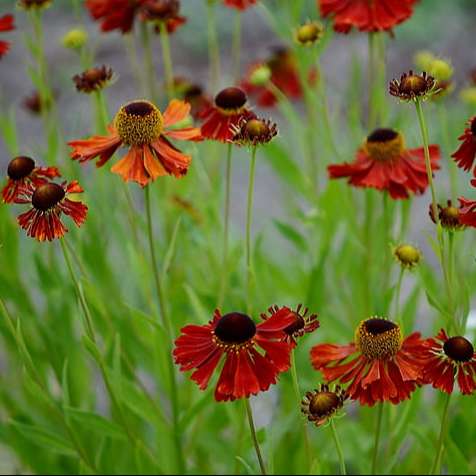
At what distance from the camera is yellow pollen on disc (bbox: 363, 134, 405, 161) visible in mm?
966

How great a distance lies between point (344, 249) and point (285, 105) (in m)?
0.23

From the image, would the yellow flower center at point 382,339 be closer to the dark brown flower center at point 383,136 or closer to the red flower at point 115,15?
the dark brown flower center at point 383,136

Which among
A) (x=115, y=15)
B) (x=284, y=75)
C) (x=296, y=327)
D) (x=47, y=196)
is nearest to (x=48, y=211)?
(x=47, y=196)

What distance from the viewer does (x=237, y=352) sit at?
2.27 ft

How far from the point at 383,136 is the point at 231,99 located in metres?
0.20

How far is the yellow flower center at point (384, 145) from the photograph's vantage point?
0.97 meters

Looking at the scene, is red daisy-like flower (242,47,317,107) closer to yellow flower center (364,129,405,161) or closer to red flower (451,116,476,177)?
yellow flower center (364,129,405,161)

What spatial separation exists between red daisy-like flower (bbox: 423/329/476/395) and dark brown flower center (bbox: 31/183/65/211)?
322 mm

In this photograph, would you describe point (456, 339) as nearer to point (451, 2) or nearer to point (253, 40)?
point (253, 40)

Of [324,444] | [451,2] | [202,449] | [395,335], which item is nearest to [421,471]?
[324,444]

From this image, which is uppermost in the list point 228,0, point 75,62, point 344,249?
point 75,62

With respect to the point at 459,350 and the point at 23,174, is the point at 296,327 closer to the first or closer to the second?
the point at 459,350

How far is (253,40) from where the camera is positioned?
3.28 m

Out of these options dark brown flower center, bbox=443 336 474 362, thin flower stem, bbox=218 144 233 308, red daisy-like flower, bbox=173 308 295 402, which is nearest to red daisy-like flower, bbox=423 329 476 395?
dark brown flower center, bbox=443 336 474 362
